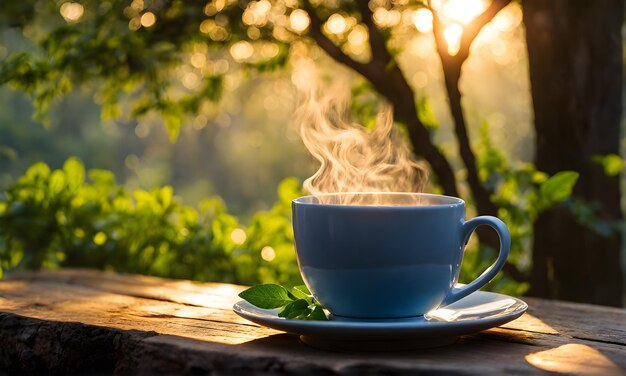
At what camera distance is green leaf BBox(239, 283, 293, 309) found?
3.42 ft

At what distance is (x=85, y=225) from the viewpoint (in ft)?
7.19

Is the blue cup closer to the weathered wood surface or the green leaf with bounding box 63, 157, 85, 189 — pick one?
the weathered wood surface

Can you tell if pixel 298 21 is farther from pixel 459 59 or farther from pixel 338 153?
pixel 338 153

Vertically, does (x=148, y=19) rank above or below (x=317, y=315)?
above

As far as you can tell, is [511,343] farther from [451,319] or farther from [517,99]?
[517,99]

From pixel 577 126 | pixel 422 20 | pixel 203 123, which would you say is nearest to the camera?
pixel 577 126

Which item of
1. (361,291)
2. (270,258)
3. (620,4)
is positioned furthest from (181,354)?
(620,4)

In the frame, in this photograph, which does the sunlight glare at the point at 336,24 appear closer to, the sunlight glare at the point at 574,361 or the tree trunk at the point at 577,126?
the tree trunk at the point at 577,126

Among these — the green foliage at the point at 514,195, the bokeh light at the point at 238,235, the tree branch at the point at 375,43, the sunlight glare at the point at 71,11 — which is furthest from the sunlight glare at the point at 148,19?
the green foliage at the point at 514,195

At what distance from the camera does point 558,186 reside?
5.56ft

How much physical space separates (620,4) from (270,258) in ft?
3.88

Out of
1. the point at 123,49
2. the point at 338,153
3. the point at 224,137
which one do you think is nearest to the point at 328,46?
the point at 123,49

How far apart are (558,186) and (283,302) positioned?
88 centimetres

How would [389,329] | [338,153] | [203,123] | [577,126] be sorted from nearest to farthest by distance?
1. [389,329]
2. [338,153]
3. [577,126]
4. [203,123]
